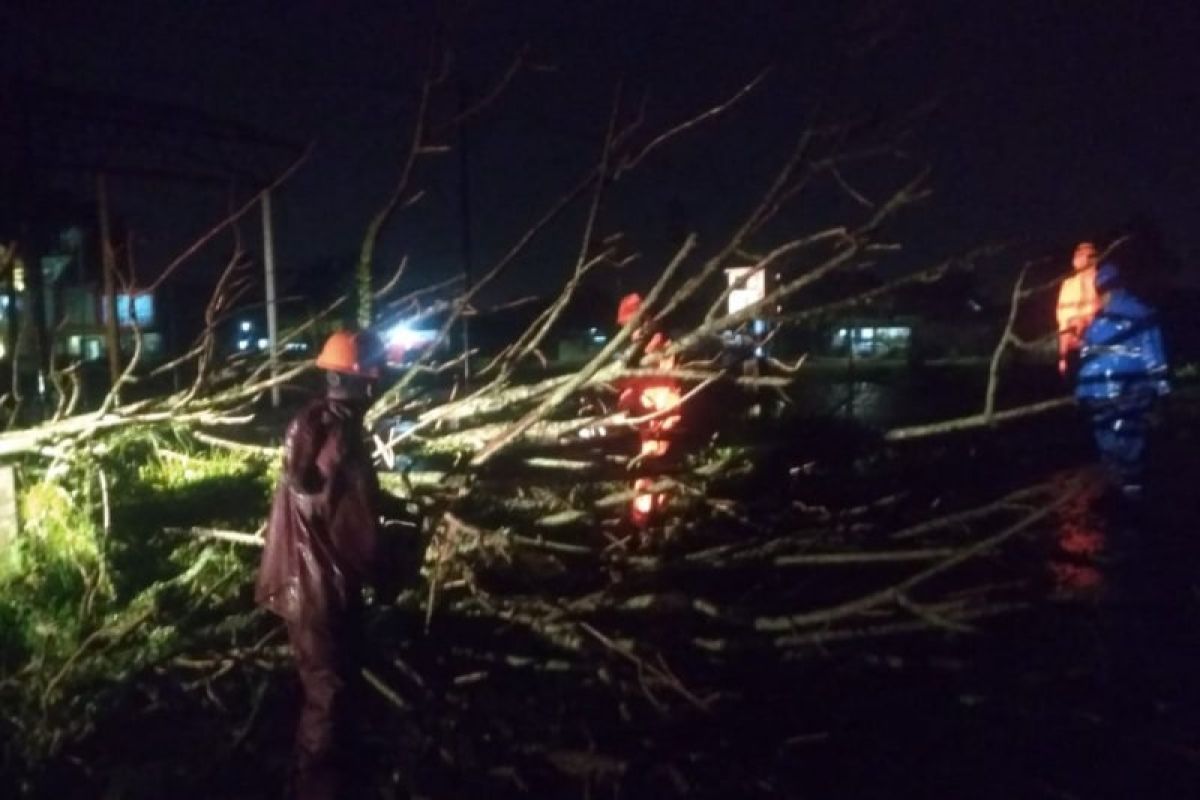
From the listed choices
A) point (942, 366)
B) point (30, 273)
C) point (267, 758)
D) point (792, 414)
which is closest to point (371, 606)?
point (267, 758)

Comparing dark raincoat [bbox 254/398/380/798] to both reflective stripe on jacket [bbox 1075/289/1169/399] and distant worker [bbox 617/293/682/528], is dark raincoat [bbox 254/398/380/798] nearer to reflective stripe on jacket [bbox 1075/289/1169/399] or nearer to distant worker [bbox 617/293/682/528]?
distant worker [bbox 617/293/682/528]

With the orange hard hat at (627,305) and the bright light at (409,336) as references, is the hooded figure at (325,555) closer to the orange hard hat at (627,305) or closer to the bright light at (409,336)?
the bright light at (409,336)

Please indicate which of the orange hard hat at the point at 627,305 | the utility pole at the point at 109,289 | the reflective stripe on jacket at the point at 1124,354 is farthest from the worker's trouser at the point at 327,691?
the reflective stripe on jacket at the point at 1124,354

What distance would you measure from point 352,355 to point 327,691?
1.18 metres

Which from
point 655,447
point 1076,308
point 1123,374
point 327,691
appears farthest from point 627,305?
point 327,691

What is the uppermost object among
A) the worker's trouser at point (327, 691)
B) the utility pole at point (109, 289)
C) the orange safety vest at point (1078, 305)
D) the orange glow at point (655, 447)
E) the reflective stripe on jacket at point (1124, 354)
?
the utility pole at point (109, 289)

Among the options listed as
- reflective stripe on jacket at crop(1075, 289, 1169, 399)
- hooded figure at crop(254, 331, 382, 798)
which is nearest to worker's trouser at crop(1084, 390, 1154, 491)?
reflective stripe on jacket at crop(1075, 289, 1169, 399)

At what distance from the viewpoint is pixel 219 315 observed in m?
7.60

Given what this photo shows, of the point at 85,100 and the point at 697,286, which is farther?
the point at 85,100

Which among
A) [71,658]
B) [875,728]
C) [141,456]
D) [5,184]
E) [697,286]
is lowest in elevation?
[875,728]

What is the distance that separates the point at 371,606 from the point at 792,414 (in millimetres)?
3770

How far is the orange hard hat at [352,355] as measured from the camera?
5.47m

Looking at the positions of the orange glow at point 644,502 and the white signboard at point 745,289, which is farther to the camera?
the orange glow at point 644,502

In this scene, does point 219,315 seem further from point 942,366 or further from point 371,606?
point 942,366
